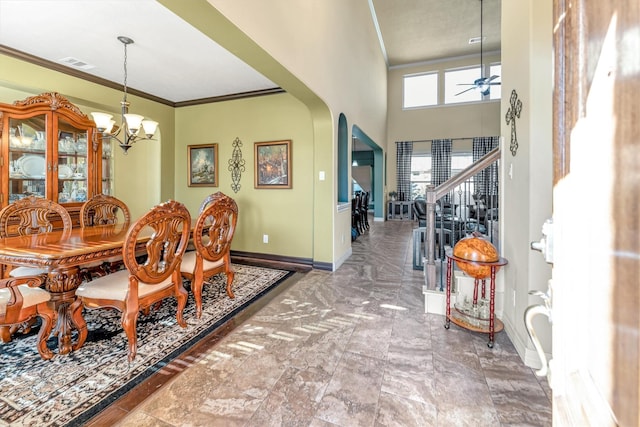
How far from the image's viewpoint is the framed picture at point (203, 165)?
4.92m

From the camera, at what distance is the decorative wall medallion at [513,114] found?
206 cm

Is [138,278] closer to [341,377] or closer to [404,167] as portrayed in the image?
[341,377]

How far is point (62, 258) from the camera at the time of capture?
1815mm

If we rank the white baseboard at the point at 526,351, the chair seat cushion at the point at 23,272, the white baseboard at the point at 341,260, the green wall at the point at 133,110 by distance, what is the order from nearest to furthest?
the white baseboard at the point at 526,351
the chair seat cushion at the point at 23,272
the green wall at the point at 133,110
the white baseboard at the point at 341,260

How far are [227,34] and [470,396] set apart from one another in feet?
8.94

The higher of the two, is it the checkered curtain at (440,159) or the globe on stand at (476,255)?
the checkered curtain at (440,159)

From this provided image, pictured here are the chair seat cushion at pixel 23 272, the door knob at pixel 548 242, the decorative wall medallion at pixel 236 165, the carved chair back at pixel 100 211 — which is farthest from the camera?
the decorative wall medallion at pixel 236 165

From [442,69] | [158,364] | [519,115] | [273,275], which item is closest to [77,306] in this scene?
[158,364]

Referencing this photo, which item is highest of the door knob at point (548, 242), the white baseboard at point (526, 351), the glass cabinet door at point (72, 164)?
the glass cabinet door at point (72, 164)

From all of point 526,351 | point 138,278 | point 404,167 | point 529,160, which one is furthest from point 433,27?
point 138,278

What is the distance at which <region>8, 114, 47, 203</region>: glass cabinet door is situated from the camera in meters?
3.11

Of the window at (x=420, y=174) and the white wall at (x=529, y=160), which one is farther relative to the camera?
the window at (x=420, y=174)

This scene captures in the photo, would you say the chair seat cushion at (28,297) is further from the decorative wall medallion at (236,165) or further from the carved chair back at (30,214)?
the decorative wall medallion at (236,165)

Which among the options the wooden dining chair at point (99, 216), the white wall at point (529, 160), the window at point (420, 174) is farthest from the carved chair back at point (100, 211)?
the window at point (420, 174)
